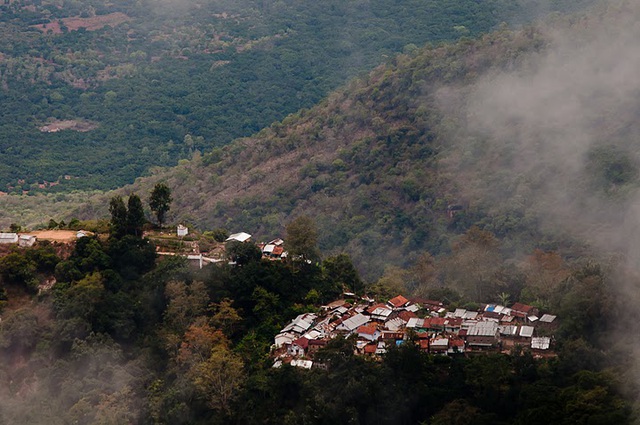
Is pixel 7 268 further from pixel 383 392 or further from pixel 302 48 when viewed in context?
pixel 302 48

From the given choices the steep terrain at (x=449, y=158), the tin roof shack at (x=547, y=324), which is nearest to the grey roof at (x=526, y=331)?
the tin roof shack at (x=547, y=324)

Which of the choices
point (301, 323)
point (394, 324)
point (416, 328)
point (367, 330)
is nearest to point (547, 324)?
point (416, 328)

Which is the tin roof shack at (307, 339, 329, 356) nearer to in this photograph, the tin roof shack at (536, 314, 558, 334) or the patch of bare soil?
the tin roof shack at (536, 314, 558, 334)

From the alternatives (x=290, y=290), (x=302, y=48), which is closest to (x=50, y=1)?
(x=302, y=48)

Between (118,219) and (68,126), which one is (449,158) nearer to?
(118,219)

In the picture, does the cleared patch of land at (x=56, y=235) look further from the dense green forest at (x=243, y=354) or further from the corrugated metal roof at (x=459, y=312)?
the corrugated metal roof at (x=459, y=312)
